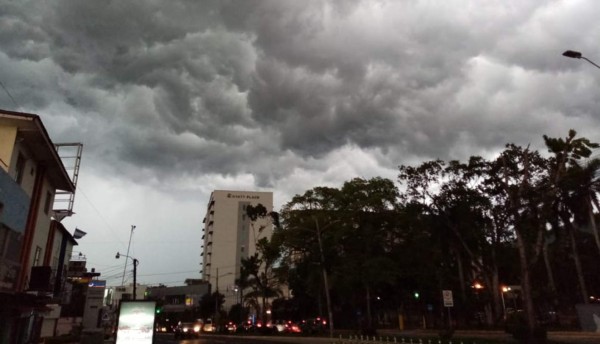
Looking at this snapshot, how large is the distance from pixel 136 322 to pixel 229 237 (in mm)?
99255

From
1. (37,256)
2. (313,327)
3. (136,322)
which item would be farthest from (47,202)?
(313,327)

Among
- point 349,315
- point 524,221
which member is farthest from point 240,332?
point 524,221

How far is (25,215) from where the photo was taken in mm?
21859

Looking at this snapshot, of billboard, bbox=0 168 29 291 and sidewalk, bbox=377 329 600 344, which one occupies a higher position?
billboard, bbox=0 168 29 291

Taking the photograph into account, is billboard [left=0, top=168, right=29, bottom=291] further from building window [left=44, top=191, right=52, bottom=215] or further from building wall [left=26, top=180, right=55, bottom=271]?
building window [left=44, top=191, right=52, bottom=215]

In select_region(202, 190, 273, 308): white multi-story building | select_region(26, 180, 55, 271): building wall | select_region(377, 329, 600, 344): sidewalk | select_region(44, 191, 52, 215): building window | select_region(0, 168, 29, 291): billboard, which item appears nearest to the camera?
select_region(0, 168, 29, 291): billboard

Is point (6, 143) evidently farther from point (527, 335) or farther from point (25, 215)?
point (527, 335)

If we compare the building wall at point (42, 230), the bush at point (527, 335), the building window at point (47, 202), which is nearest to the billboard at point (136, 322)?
the building wall at point (42, 230)

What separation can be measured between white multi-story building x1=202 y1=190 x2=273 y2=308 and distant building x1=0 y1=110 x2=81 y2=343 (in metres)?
85.8

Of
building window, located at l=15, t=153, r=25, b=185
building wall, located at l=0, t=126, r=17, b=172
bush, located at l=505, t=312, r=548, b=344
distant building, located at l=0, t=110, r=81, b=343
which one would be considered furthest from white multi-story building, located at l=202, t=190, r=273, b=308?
building wall, located at l=0, t=126, r=17, b=172

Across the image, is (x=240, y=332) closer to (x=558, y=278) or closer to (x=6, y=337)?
(x=6, y=337)

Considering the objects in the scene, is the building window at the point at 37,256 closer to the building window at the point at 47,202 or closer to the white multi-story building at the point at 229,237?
the building window at the point at 47,202

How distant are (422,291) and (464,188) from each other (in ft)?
54.2

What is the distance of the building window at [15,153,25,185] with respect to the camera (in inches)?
862
